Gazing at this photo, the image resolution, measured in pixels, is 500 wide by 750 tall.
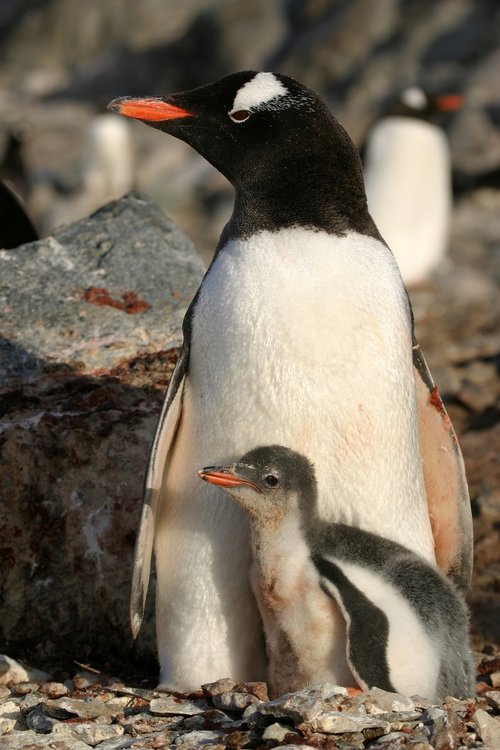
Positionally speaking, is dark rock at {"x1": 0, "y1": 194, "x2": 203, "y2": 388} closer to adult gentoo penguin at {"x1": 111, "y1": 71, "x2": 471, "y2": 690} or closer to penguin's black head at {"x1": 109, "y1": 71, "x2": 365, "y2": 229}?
adult gentoo penguin at {"x1": 111, "y1": 71, "x2": 471, "y2": 690}

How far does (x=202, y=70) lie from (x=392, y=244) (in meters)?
12.1

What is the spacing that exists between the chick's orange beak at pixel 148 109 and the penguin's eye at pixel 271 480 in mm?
1132

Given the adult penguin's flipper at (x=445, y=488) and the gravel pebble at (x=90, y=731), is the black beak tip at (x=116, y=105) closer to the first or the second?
the adult penguin's flipper at (x=445, y=488)

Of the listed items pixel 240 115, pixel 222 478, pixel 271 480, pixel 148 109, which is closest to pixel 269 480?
pixel 271 480

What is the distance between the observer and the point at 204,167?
16500mm

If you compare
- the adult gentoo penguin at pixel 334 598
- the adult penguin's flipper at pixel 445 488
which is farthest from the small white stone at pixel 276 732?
the adult penguin's flipper at pixel 445 488

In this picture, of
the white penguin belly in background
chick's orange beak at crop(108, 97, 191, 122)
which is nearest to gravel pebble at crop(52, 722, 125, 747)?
chick's orange beak at crop(108, 97, 191, 122)

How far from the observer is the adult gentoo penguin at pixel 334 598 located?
3148mm

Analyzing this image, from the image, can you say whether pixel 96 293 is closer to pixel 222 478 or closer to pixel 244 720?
pixel 222 478

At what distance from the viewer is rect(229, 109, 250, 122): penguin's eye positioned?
3.44 meters


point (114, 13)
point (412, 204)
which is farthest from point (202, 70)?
point (412, 204)

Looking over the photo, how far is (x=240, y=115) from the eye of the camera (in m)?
3.46

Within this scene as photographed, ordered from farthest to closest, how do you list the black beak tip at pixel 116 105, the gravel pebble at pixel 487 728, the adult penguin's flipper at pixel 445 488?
the adult penguin's flipper at pixel 445 488 < the black beak tip at pixel 116 105 < the gravel pebble at pixel 487 728

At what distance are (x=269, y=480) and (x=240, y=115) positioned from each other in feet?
3.50
